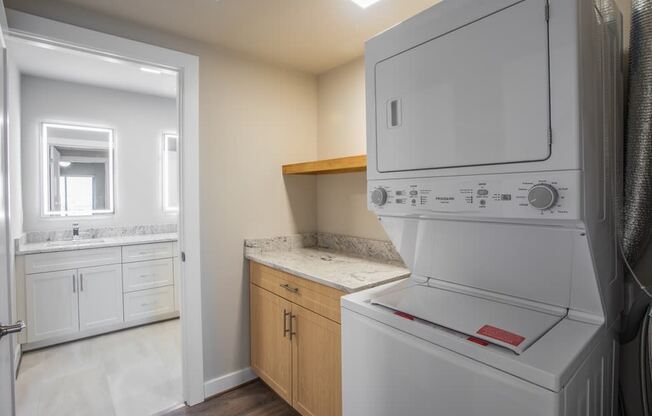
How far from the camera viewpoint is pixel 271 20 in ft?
6.10

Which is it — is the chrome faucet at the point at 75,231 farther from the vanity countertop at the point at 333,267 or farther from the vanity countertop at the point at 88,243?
the vanity countertop at the point at 333,267

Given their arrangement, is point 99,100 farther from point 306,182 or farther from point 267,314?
point 267,314

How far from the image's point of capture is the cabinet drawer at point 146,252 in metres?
3.27

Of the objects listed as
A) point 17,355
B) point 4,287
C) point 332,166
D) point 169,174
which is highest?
point 169,174

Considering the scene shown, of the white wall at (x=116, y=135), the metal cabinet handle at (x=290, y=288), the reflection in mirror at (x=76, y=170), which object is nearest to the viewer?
the metal cabinet handle at (x=290, y=288)

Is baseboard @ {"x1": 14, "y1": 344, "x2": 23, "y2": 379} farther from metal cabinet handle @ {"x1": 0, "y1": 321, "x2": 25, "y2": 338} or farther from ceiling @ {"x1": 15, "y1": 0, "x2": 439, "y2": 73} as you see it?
ceiling @ {"x1": 15, "y1": 0, "x2": 439, "y2": 73}

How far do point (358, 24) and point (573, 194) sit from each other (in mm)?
1512

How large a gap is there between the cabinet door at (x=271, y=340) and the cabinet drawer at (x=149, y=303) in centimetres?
159

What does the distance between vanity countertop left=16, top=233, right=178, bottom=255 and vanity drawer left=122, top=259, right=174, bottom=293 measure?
0.21 metres

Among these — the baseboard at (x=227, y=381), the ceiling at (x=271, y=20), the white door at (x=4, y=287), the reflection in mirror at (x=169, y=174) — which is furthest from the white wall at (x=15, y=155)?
the white door at (x=4, y=287)

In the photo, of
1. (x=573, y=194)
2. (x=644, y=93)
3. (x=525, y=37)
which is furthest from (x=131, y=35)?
(x=644, y=93)

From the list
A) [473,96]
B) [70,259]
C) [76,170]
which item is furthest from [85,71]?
[473,96]

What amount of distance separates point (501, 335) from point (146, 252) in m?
3.31

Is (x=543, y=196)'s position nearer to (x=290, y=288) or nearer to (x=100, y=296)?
(x=290, y=288)
